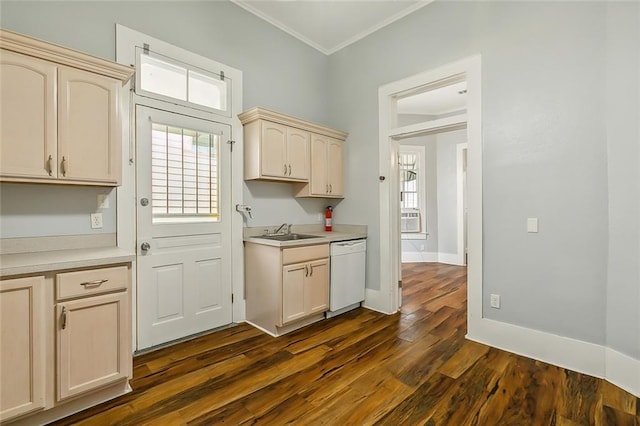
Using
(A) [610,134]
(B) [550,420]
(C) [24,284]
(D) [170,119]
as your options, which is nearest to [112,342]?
(C) [24,284]

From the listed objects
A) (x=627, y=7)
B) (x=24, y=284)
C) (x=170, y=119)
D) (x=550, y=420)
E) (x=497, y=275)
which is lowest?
(x=550, y=420)

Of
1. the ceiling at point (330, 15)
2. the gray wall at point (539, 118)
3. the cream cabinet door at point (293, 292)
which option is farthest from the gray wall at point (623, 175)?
the cream cabinet door at point (293, 292)

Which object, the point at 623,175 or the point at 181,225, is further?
the point at 181,225

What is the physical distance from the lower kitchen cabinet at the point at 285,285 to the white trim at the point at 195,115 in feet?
0.41

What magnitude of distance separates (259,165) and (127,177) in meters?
1.14

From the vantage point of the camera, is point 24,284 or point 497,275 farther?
point 497,275

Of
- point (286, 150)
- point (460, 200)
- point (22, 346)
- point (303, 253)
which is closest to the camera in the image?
point (22, 346)

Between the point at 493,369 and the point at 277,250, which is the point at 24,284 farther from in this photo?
the point at 493,369

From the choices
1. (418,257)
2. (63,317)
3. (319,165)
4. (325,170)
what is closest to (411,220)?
(418,257)

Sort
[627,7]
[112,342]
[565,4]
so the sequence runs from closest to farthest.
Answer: [112,342]
[627,7]
[565,4]

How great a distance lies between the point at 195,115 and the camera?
2.78m

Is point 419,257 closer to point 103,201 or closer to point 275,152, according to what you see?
point 275,152

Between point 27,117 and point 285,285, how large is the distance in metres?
2.16

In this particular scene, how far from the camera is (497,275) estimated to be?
2621mm
